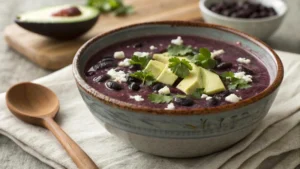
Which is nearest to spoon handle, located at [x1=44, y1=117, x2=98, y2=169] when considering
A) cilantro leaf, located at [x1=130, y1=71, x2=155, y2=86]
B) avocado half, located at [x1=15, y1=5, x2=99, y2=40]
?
cilantro leaf, located at [x1=130, y1=71, x2=155, y2=86]

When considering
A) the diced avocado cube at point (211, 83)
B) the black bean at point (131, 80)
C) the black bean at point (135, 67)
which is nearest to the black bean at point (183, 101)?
the diced avocado cube at point (211, 83)

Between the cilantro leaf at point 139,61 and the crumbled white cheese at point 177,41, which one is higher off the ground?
the cilantro leaf at point 139,61

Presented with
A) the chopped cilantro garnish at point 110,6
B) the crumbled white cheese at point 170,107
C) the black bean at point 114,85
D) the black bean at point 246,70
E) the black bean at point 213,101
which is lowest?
the chopped cilantro garnish at point 110,6

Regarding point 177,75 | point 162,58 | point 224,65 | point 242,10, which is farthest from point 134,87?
point 242,10

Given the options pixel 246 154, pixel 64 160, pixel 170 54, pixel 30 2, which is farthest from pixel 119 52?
pixel 30 2

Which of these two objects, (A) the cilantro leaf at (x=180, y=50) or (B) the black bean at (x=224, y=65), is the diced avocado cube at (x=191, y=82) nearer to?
(B) the black bean at (x=224, y=65)

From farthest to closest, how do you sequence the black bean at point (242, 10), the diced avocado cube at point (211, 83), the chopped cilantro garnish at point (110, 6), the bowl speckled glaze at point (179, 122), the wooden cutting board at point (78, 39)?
1. the chopped cilantro garnish at point (110, 6)
2. the black bean at point (242, 10)
3. the wooden cutting board at point (78, 39)
4. the diced avocado cube at point (211, 83)
5. the bowl speckled glaze at point (179, 122)

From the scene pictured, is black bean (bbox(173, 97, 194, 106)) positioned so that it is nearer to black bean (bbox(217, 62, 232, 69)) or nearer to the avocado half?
black bean (bbox(217, 62, 232, 69))
